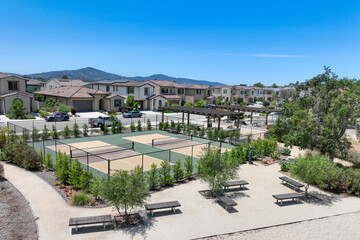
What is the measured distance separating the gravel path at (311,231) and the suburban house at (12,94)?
4242 cm

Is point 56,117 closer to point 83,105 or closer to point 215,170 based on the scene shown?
point 83,105

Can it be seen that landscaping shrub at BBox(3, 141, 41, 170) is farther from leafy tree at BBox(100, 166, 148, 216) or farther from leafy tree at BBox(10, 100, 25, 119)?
leafy tree at BBox(10, 100, 25, 119)

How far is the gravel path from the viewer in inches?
416

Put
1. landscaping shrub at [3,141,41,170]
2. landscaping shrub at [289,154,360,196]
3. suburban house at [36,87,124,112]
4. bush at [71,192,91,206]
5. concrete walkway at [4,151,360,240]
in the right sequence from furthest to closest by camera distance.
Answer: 1. suburban house at [36,87,124,112]
2. landscaping shrub at [3,141,41,170]
3. landscaping shrub at [289,154,360,196]
4. bush at [71,192,91,206]
5. concrete walkway at [4,151,360,240]

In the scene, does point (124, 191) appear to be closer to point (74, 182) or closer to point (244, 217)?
point (74, 182)

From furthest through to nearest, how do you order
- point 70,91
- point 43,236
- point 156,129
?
point 70,91 < point 156,129 < point 43,236

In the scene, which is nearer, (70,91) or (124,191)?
(124,191)

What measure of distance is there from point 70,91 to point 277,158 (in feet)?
144

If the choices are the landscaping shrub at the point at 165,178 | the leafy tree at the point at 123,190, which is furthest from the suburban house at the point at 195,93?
the leafy tree at the point at 123,190

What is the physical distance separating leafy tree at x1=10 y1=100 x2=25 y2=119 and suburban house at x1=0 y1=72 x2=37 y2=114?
2.73 metres

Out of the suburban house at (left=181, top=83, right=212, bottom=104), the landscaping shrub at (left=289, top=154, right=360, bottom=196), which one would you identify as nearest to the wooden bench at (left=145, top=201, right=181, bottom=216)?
the landscaping shrub at (left=289, top=154, right=360, bottom=196)

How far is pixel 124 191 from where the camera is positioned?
10719 mm

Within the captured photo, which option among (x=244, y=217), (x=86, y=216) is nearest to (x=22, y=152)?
(x=86, y=216)

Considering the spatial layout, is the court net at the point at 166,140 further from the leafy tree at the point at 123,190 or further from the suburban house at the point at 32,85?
the suburban house at the point at 32,85
